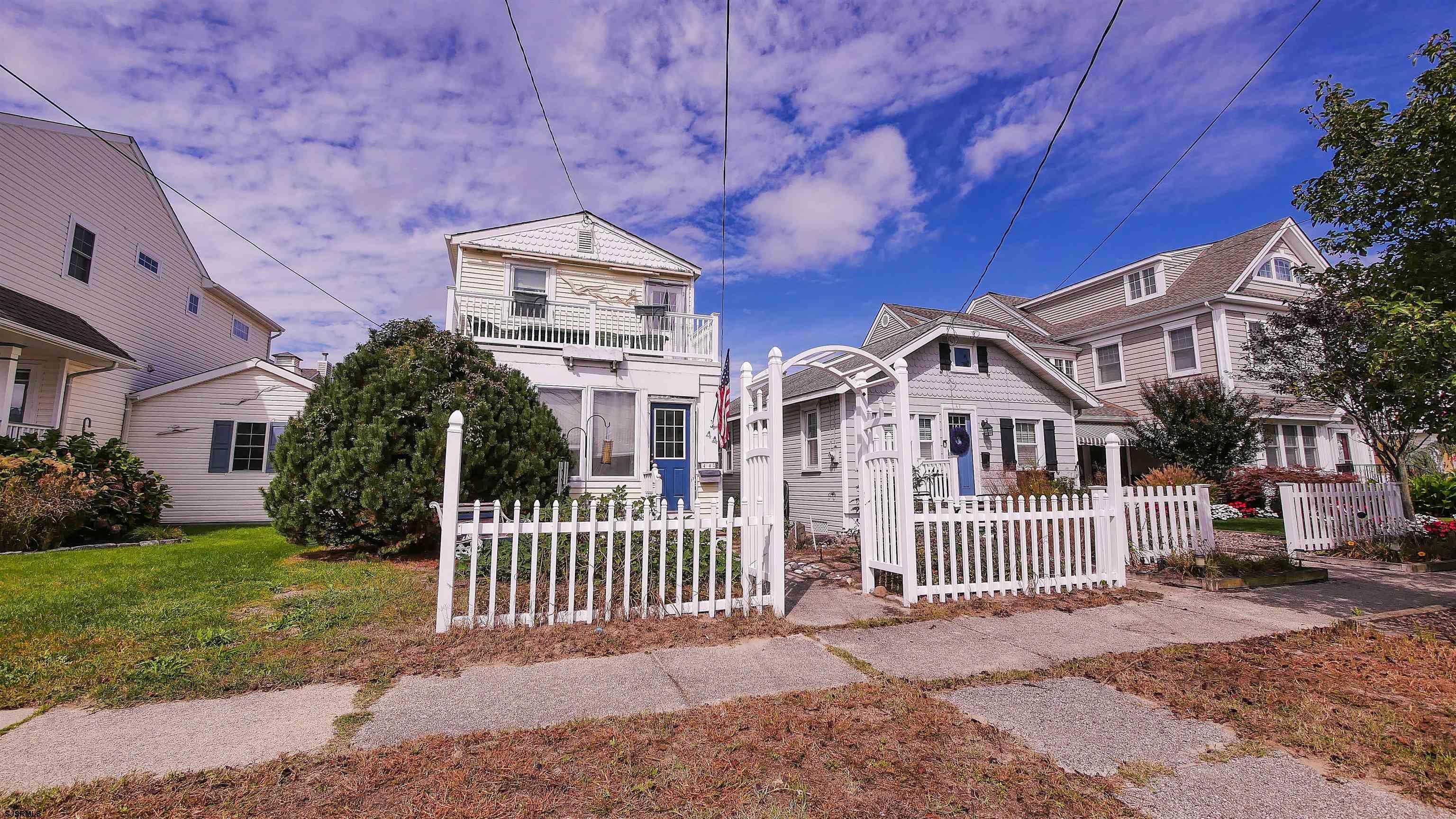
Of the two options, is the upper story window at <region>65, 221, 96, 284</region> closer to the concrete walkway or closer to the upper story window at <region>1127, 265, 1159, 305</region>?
the concrete walkway

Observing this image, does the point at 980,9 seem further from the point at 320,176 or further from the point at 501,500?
the point at 320,176

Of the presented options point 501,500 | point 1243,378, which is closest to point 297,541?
point 501,500

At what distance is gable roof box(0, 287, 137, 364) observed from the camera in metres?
10.3

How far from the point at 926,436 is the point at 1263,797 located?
12.2 metres

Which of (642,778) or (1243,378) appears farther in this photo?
(1243,378)

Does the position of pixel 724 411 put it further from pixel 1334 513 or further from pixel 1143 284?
pixel 1143 284

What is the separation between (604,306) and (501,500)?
17.3 ft

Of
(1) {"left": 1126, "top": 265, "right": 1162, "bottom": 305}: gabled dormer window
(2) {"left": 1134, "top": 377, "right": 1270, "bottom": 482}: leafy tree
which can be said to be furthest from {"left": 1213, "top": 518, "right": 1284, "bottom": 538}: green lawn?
(1) {"left": 1126, "top": 265, "right": 1162, "bottom": 305}: gabled dormer window

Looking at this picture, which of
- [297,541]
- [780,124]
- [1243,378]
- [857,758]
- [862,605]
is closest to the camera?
[857,758]

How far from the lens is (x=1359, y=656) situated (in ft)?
14.0

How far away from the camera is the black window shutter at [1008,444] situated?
1483cm

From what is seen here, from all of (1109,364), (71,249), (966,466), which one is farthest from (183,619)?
(1109,364)

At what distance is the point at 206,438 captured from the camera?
13625 mm

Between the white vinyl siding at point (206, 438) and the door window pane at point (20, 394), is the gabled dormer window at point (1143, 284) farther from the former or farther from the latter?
the door window pane at point (20, 394)
